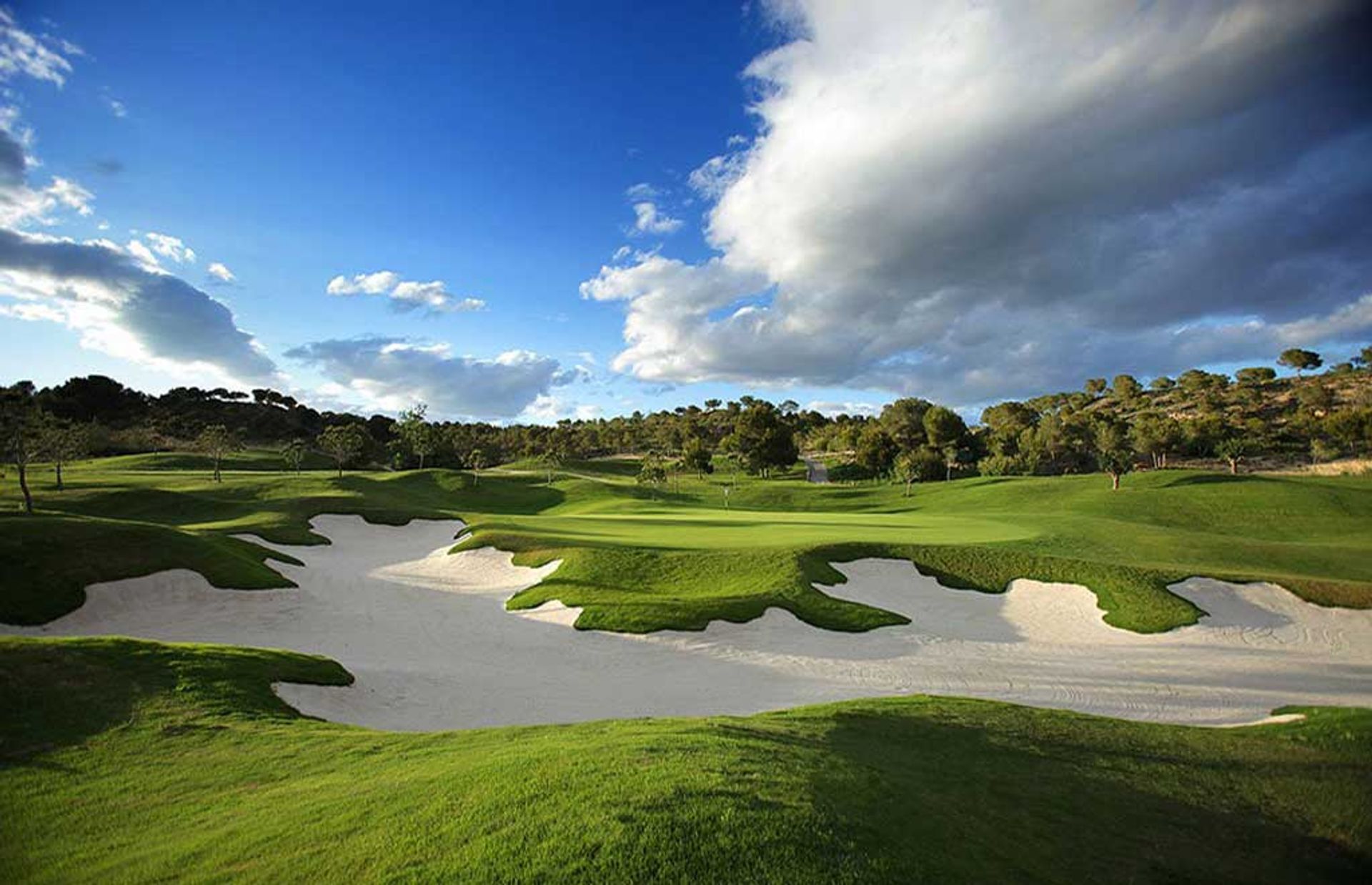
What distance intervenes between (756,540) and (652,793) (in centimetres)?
2301

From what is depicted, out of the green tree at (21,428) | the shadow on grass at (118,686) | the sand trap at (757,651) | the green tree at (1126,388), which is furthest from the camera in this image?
the green tree at (1126,388)

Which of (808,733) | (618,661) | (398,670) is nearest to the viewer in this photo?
(808,733)

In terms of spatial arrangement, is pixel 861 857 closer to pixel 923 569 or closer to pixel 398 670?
pixel 398 670

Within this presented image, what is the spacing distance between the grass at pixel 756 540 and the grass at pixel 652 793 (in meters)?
8.80

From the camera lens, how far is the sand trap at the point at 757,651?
13102mm

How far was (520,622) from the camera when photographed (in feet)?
61.4

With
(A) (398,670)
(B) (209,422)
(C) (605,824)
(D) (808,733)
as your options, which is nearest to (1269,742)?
(D) (808,733)

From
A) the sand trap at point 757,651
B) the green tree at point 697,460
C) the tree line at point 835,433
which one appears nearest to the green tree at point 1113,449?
the tree line at point 835,433

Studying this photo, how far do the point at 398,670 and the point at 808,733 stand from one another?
10.4 metres

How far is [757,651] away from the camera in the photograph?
→ 16266 mm

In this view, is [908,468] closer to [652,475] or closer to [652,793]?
[652,475]

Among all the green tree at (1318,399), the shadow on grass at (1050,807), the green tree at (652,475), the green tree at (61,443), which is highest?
the green tree at (1318,399)

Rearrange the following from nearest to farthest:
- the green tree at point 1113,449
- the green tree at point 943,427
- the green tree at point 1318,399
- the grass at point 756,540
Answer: the grass at point 756,540, the green tree at point 1113,449, the green tree at point 943,427, the green tree at point 1318,399

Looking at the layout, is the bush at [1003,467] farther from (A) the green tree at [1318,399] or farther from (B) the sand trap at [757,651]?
(B) the sand trap at [757,651]
